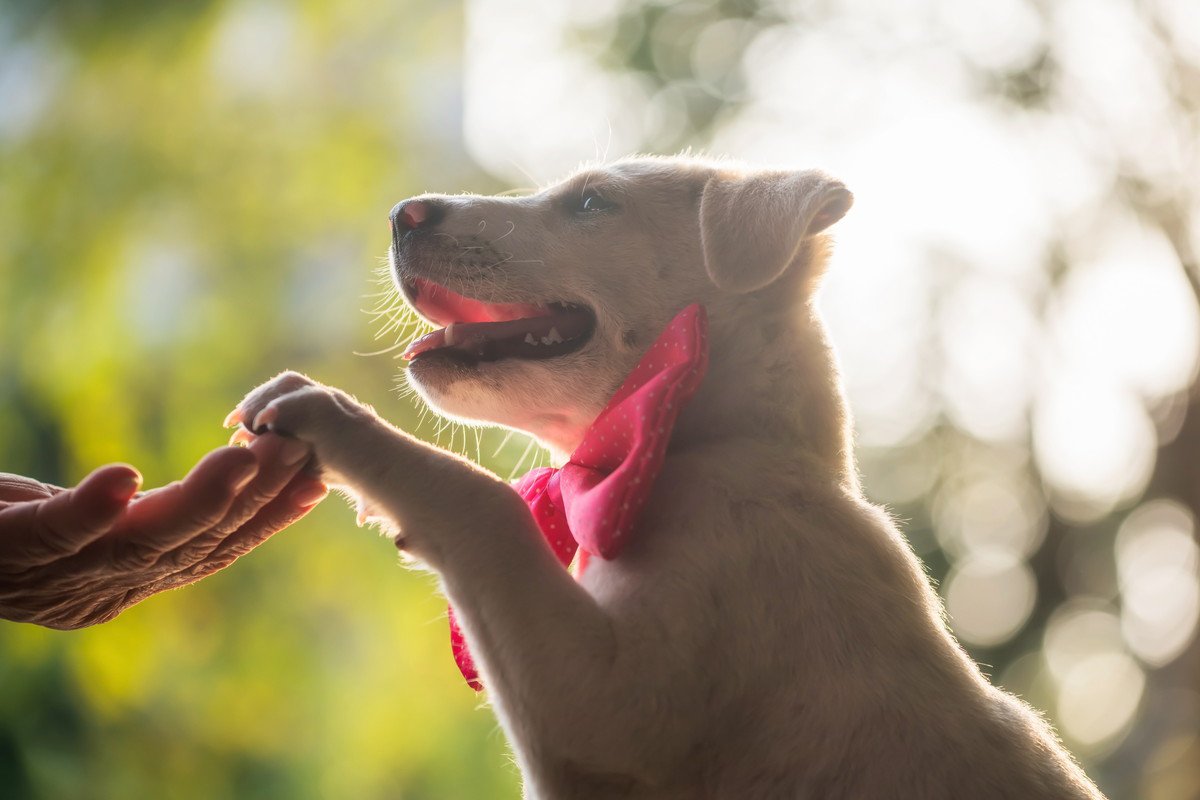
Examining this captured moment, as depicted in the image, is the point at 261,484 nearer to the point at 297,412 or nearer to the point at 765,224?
the point at 297,412

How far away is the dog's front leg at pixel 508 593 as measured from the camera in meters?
1.52

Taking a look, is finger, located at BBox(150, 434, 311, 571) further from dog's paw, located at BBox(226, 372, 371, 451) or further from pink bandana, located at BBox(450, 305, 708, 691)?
pink bandana, located at BBox(450, 305, 708, 691)

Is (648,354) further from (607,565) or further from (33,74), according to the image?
(33,74)

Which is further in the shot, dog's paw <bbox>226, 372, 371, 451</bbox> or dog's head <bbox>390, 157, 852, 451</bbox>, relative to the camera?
dog's head <bbox>390, 157, 852, 451</bbox>

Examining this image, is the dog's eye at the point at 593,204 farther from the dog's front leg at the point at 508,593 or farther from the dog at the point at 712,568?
the dog's front leg at the point at 508,593

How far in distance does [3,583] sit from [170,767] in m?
2.81

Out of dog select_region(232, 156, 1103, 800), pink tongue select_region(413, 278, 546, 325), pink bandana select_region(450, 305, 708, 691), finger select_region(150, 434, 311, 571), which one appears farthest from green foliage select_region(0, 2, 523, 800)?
finger select_region(150, 434, 311, 571)

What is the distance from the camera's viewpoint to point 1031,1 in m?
7.12

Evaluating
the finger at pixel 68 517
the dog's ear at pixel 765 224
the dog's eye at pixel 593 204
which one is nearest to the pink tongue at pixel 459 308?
the dog's eye at pixel 593 204

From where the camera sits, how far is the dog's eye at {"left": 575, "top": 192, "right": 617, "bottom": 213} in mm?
2258

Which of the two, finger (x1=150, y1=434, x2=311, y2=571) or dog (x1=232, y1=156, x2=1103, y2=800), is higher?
finger (x1=150, y1=434, x2=311, y2=571)

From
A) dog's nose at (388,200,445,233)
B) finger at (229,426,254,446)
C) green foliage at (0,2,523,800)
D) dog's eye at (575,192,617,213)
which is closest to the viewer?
finger at (229,426,254,446)

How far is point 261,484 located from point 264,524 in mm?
181

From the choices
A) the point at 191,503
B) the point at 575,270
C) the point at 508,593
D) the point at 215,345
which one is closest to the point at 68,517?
the point at 191,503
